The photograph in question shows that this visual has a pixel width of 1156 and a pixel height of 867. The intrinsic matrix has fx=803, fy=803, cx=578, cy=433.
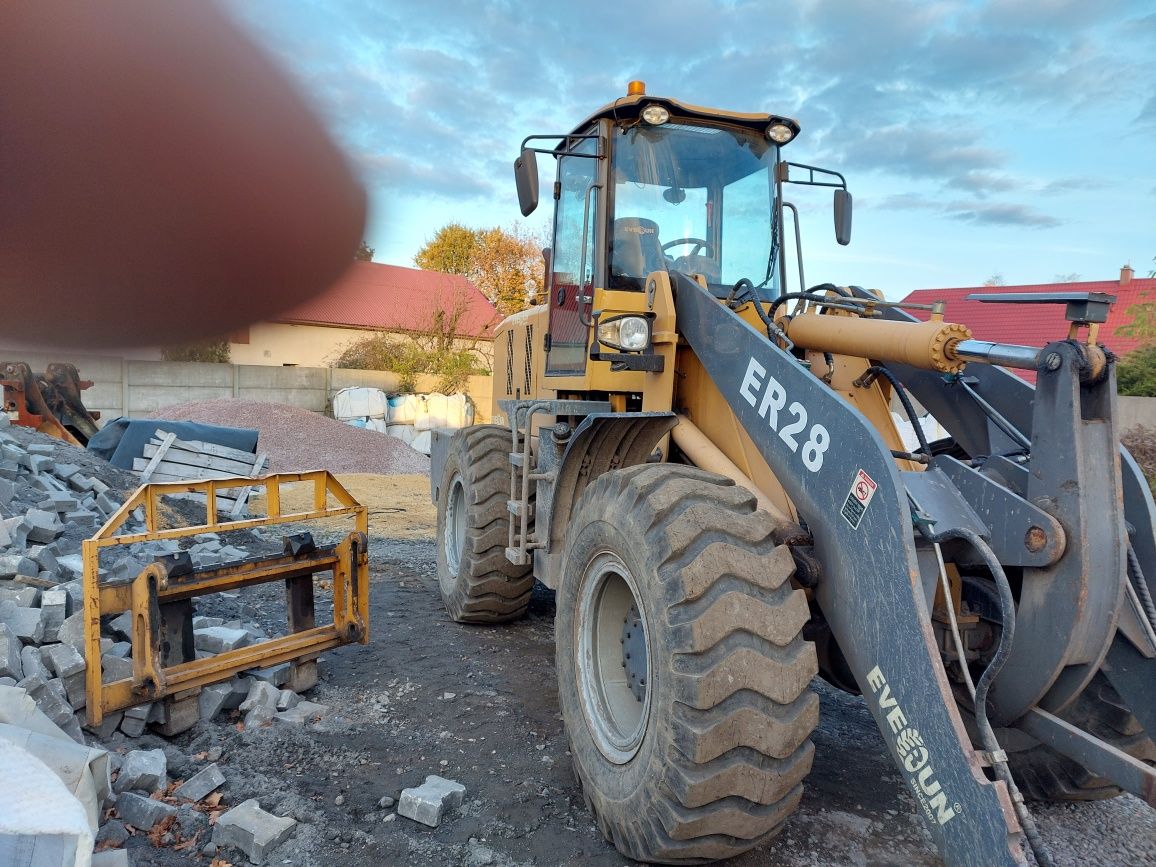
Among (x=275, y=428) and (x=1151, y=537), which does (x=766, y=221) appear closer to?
(x=1151, y=537)

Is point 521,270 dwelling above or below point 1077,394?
above

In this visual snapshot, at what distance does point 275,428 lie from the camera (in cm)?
1612

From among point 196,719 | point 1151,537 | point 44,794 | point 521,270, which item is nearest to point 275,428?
point 196,719

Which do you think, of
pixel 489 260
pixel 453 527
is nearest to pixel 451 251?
pixel 489 260

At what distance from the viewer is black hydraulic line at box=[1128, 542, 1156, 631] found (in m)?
2.58

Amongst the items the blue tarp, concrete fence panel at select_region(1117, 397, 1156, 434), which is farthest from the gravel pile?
concrete fence panel at select_region(1117, 397, 1156, 434)

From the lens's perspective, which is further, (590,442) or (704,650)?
(590,442)

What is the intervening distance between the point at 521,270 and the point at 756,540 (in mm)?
32381

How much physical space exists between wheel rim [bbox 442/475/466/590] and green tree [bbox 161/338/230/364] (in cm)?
1546

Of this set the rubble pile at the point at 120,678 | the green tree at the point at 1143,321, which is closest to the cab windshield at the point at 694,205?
the rubble pile at the point at 120,678

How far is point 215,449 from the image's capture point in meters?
11.3

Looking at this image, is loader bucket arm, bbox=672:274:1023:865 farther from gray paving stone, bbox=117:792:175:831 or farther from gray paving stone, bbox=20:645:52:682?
gray paving stone, bbox=20:645:52:682

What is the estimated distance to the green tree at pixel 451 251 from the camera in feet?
114

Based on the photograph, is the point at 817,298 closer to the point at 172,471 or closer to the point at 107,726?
the point at 107,726
